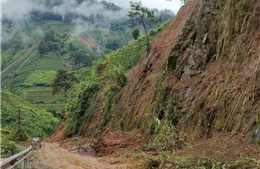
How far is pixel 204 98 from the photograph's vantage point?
1494 centimetres

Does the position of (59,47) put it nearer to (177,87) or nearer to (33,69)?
(33,69)

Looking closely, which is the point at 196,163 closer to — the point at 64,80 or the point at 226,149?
the point at 226,149

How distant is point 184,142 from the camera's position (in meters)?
13.9

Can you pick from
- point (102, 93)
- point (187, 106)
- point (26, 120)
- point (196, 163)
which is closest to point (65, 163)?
point (196, 163)

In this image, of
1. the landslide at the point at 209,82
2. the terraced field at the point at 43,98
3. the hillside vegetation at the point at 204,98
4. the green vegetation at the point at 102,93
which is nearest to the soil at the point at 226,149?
the hillside vegetation at the point at 204,98

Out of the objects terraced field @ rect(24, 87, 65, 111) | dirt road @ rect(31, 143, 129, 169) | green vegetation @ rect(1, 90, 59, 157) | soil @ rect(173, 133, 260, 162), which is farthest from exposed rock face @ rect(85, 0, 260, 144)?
terraced field @ rect(24, 87, 65, 111)

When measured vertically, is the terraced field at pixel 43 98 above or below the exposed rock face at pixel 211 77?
below

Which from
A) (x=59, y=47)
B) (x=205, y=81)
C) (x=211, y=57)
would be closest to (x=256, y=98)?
(x=205, y=81)

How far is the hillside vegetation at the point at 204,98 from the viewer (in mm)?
11023

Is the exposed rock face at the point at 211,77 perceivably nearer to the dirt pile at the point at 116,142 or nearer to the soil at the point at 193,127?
the soil at the point at 193,127

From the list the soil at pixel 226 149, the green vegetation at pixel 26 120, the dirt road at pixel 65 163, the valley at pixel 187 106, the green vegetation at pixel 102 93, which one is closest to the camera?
the soil at pixel 226 149

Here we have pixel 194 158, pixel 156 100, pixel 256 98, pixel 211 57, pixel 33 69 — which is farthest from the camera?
pixel 33 69

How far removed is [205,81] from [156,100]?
444 centimetres

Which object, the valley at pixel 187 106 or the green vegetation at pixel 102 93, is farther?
the green vegetation at pixel 102 93
